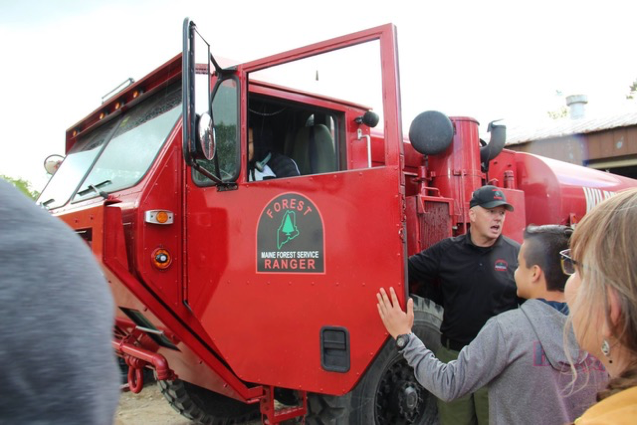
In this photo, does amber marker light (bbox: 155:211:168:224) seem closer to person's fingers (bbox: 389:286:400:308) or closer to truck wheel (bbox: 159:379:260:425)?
person's fingers (bbox: 389:286:400:308)

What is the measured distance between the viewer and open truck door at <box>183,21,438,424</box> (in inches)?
94.2

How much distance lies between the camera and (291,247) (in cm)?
264

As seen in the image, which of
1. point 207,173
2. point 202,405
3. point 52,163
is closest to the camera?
point 207,173

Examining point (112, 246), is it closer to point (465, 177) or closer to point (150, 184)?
point (150, 184)

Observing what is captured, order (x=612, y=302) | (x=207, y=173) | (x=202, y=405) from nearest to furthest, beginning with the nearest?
(x=612, y=302)
(x=207, y=173)
(x=202, y=405)

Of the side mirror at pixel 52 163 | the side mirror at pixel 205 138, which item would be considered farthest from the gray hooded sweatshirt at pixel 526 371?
the side mirror at pixel 52 163

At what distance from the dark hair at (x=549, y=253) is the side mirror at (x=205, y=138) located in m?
1.54

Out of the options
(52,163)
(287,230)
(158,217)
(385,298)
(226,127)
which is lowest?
(385,298)

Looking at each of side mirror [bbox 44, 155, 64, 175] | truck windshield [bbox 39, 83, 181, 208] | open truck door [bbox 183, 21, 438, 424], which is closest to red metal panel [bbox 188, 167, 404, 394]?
open truck door [bbox 183, 21, 438, 424]

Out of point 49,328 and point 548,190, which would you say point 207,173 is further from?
point 548,190

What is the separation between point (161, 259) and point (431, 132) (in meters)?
1.92

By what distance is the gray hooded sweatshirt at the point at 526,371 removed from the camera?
1.68 meters

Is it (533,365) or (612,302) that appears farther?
(533,365)

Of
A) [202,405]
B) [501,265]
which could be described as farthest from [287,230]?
[202,405]
